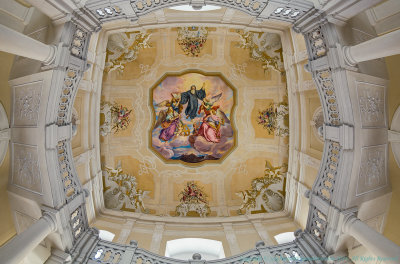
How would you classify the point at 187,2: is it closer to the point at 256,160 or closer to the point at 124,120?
the point at 124,120

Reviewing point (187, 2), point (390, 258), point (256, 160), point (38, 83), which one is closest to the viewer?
point (390, 258)

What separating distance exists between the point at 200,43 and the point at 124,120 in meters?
5.32

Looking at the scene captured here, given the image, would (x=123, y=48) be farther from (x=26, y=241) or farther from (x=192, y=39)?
(x=26, y=241)

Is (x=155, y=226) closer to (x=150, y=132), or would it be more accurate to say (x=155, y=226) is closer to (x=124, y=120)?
(x=150, y=132)

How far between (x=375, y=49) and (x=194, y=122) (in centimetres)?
794

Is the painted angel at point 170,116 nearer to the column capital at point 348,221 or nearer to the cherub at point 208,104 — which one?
the cherub at point 208,104

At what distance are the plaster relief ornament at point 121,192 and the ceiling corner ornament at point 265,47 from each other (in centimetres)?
847

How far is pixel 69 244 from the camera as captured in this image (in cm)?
663

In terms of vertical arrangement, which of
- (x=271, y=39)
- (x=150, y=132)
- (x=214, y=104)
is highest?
(x=271, y=39)

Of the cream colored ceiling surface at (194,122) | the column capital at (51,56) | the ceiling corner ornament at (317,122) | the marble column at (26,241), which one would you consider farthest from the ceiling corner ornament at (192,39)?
the marble column at (26,241)

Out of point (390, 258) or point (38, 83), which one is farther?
point (38, 83)

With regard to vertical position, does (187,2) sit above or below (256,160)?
above

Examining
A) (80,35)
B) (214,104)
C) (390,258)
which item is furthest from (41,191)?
(390,258)

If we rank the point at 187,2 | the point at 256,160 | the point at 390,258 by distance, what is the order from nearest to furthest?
the point at 390,258 < the point at 187,2 < the point at 256,160
